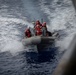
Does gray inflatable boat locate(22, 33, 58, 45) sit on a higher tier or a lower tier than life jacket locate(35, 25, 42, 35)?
lower

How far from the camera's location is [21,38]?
20.4m

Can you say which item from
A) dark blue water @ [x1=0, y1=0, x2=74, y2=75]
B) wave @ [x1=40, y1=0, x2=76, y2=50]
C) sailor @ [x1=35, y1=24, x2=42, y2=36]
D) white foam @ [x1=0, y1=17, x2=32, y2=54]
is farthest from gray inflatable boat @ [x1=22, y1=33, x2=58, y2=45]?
white foam @ [x1=0, y1=17, x2=32, y2=54]

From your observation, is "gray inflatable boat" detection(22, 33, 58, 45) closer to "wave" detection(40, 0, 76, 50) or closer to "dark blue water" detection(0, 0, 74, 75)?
"dark blue water" detection(0, 0, 74, 75)

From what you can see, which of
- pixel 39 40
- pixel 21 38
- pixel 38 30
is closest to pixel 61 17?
pixel 21 38

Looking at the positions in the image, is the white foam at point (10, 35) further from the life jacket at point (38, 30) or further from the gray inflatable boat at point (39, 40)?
the life jacket at point (38, 30)

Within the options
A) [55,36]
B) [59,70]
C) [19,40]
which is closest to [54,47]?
[55,36]

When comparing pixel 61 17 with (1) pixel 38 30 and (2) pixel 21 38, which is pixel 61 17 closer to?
(2) pixel 21 38

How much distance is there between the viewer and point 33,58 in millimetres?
17188

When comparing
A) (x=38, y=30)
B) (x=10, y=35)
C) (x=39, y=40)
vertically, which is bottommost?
(x=39, y=40)

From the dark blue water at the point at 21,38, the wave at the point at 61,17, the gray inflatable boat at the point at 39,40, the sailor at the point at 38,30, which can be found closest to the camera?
the dark blue water at the point at 21,38

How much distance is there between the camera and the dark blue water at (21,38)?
15.5m

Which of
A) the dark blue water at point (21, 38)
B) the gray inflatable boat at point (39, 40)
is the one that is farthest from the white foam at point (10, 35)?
the gray inflatable boat at point (39, 40)

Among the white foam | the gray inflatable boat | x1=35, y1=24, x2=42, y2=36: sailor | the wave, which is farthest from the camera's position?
the wave

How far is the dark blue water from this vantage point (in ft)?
50.7
